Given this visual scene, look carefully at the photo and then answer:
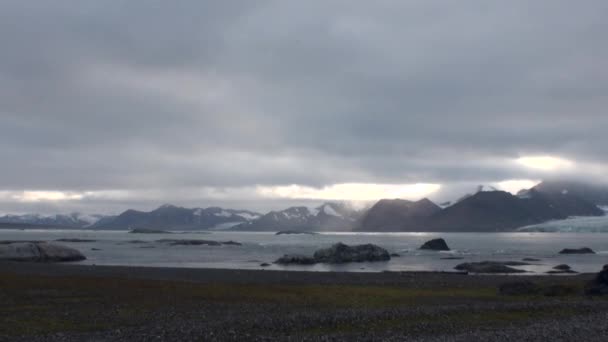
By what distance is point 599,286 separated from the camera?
41.9 metres

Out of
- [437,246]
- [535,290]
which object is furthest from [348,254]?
[535,290]

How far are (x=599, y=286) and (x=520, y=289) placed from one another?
17.0 ft

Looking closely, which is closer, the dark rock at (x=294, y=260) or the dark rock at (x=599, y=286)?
the dark rock at (x=599, y=286)

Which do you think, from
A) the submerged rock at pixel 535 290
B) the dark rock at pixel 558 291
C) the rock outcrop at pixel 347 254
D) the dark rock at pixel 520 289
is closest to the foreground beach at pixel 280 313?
the dark rock at pixel 558 291

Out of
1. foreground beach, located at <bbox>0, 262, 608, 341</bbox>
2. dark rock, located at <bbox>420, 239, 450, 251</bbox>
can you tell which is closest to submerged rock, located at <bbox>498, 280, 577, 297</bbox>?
foreground beach, located at <bbox>0, 262, 608, 341</bbox>

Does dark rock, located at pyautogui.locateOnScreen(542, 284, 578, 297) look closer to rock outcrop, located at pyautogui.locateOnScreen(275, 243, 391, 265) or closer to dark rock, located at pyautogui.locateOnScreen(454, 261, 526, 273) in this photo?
dark rock, located at pyautogui.locateOnScreen(454, 261, 526, 273)

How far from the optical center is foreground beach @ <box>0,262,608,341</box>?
24.6 m

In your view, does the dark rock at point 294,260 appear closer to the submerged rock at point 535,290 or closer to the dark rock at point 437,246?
the submerged rock at point 535,290

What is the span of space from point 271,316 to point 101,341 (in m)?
9.42

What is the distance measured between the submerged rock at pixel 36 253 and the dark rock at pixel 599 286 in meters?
78.2

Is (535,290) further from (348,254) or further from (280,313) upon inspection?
(348,254)

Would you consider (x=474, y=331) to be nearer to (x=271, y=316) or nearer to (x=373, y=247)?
(x=271, y=316)

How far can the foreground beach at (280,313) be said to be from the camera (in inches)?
969

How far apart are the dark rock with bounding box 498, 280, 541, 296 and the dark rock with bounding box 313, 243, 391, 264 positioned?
192 feet
